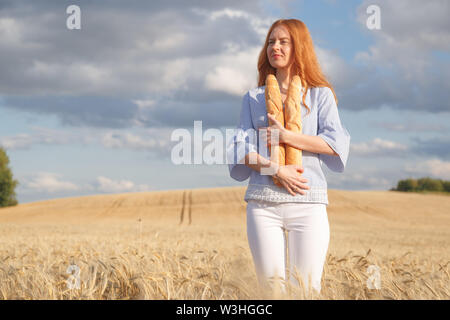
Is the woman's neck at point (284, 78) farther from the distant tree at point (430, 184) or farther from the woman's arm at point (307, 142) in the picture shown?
the distant tree at point (430, 184)

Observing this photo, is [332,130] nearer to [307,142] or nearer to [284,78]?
[307,142]

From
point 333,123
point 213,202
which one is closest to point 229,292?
point 333,123

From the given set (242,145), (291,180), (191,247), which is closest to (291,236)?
(291,180)

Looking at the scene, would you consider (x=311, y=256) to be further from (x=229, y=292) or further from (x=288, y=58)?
(x=288, y=58)

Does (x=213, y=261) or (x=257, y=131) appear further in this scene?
(x=213, y=261)

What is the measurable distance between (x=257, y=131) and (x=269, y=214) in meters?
0.62

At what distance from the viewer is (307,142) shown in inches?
120

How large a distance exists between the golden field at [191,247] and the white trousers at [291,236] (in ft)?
0.58

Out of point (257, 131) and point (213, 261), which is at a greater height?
point (257, 131)

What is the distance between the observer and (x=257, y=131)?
3.26 meters

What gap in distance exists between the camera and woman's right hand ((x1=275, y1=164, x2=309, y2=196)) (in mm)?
2980

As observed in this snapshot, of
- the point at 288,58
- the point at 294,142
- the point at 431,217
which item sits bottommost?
the point at 431,217
